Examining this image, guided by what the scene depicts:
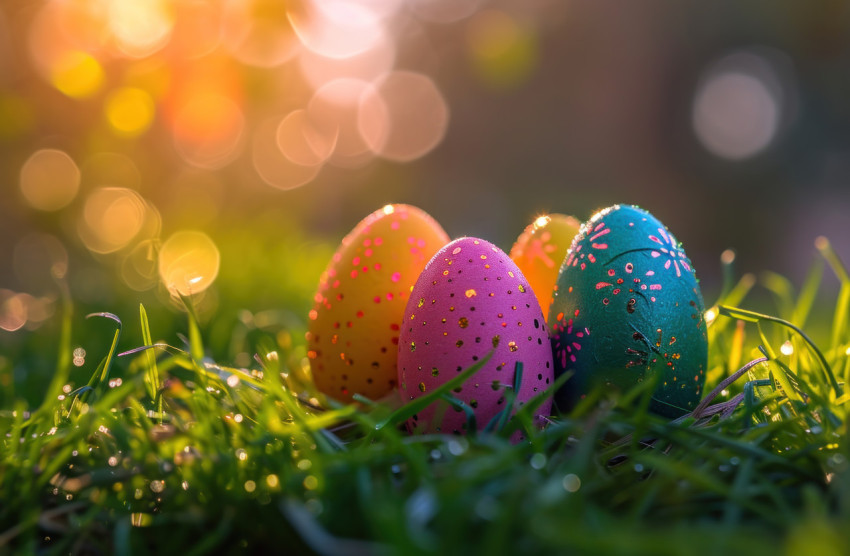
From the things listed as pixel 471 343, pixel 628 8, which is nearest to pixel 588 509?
pixel 471 343

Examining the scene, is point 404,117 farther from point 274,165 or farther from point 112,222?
point 112,222

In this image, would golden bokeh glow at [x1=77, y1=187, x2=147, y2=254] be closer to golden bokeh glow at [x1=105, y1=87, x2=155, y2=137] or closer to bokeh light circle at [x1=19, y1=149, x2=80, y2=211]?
bokeh light circle at [x1=19, y1=149, x2=80, y2=211]

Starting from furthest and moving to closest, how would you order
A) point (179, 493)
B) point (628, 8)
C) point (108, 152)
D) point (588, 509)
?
point (628, 8), point (108, 152), point (179, 493), point (588, 509)

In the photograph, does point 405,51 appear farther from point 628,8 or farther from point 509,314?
point 509,314

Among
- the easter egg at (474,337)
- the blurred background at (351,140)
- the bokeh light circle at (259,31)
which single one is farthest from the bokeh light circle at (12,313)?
the easter egg at (474,337)

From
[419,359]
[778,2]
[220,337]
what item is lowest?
[220,337]

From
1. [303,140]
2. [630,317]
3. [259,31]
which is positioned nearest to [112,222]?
[303,140]

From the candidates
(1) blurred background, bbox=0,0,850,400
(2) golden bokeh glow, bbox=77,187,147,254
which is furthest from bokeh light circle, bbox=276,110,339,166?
(2) golden bokeh glow, bbox=77,187,147,254
